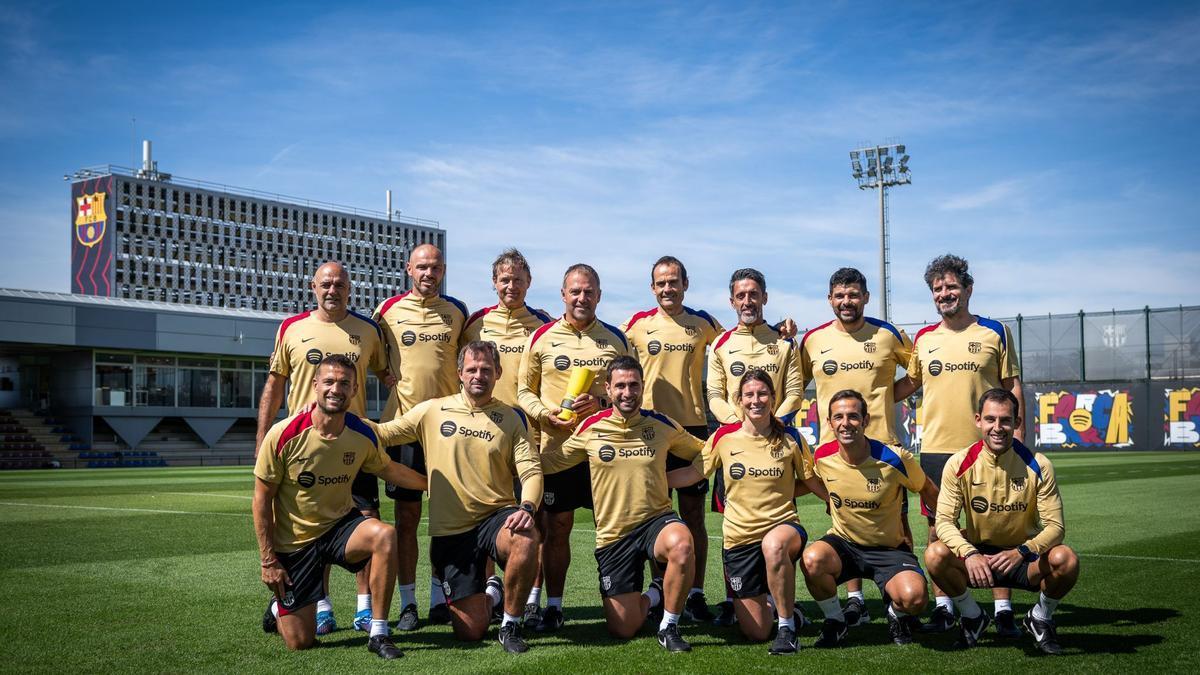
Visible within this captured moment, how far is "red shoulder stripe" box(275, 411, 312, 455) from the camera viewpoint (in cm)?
536

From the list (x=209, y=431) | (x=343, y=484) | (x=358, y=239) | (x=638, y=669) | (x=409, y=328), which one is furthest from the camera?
(x=358, y=239)

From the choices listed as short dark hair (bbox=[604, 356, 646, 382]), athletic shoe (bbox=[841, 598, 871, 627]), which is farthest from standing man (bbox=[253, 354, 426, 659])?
athletic shoe (bbox=[841, 598, 871, 627])

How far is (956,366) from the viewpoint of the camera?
5.96m

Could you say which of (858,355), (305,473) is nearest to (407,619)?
(305,473)

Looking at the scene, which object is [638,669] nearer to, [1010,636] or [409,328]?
[1010,636]

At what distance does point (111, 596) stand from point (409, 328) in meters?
2.77

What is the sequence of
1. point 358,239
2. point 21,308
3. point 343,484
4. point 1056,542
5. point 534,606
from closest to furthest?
point 1056,542, point 343,484, point 534,606, point 21,308, point 358,239

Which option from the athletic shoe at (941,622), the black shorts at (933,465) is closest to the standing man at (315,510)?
the athletic shoe at (941,622)

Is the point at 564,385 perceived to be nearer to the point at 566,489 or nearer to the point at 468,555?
the point at 566,489

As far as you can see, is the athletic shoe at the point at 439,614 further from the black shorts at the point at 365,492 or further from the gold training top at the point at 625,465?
the gold training top at the point at 625,465

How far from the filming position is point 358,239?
367 ft

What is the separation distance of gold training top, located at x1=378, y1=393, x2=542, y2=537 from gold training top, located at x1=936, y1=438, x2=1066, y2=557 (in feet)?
7.28

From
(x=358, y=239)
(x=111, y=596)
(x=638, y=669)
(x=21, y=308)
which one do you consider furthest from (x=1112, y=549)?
(x=358, y=239)

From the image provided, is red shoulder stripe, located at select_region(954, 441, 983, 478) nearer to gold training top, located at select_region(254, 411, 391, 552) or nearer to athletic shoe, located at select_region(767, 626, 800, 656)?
athletic shoe, located at select_region(767, 626, 800, 656)
